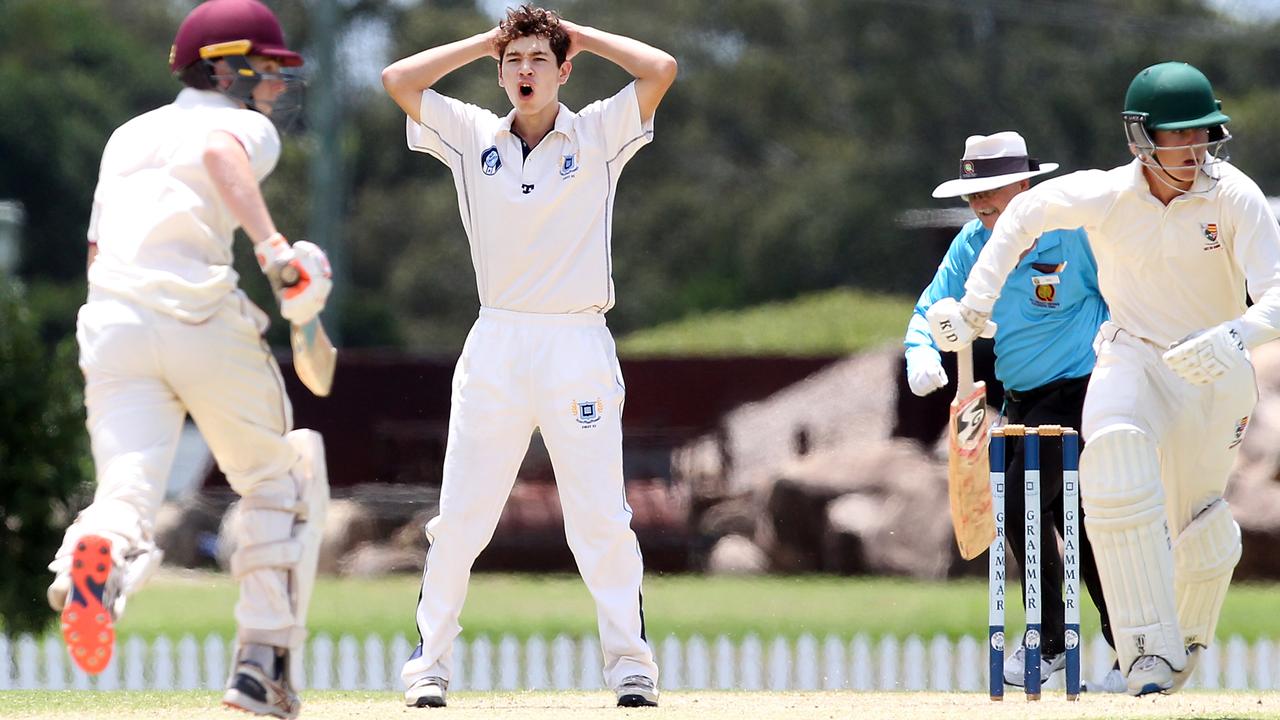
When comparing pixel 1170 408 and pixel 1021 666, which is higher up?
pixel 1170 408

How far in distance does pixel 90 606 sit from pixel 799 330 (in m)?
22.0

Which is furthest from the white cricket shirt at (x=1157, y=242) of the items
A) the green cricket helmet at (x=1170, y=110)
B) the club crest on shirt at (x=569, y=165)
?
the club crest on shirt at (x=569, y=165)

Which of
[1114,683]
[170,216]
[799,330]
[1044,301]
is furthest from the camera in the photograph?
[799,330]

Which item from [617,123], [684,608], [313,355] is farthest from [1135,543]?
[684,608]

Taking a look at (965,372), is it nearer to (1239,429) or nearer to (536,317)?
(1239,429)

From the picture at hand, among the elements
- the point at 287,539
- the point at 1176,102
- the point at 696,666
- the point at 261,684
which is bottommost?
the point at 696,666

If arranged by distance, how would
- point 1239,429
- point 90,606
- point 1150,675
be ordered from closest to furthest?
point 90,606
point 1150,675
point 1239,429

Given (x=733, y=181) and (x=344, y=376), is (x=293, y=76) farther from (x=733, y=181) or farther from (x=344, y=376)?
(x=733, y=181)

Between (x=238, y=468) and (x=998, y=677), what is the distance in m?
2.63

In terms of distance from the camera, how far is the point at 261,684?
558cm

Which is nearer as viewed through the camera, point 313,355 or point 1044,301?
point 313,355

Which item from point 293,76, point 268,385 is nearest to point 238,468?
point 268,385

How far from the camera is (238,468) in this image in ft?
18.6

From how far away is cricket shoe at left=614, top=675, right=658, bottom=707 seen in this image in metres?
6.71
